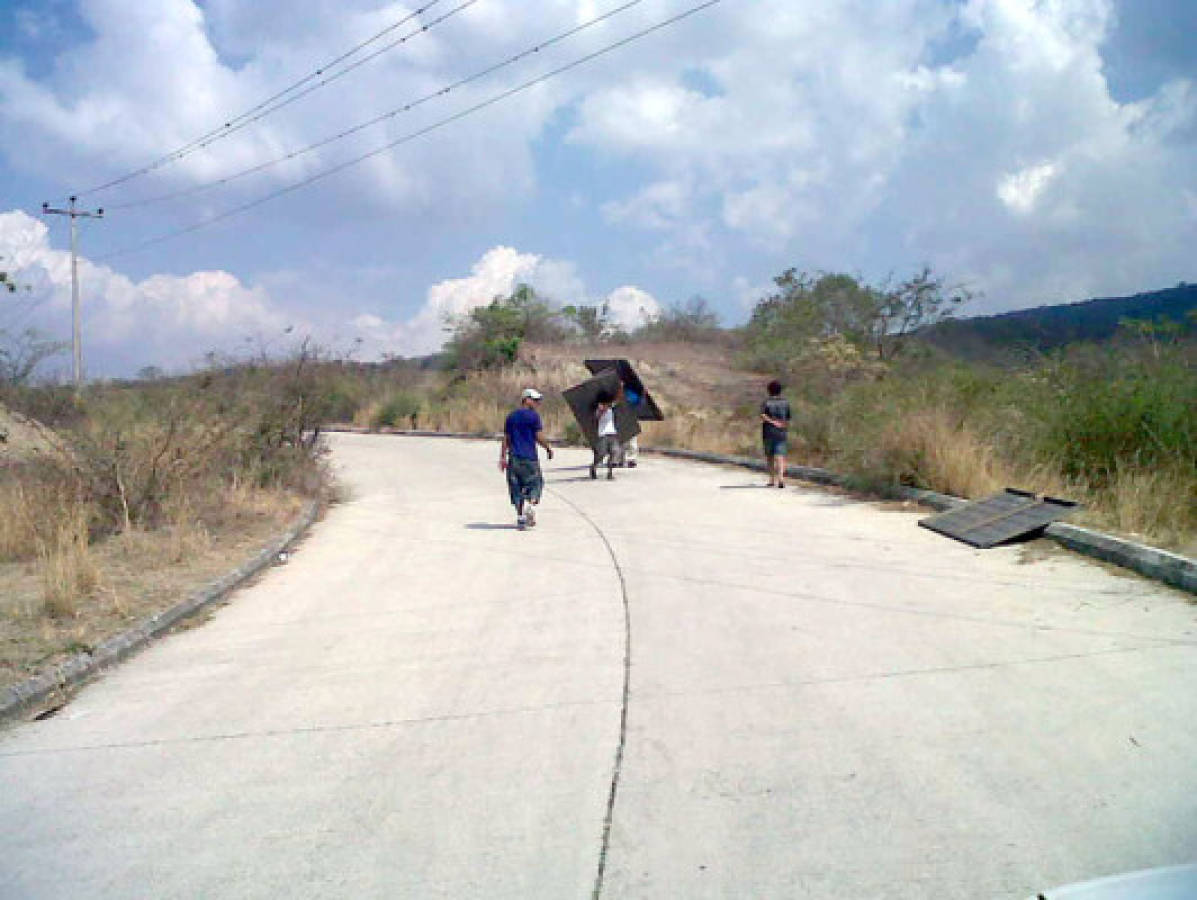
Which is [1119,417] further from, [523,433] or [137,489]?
[137,489]

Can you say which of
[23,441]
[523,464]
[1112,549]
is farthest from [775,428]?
[23,441]

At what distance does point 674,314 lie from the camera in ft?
216

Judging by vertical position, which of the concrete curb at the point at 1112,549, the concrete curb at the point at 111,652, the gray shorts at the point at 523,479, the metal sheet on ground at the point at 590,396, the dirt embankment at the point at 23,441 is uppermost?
the metal sheet on ground at the point at 590,396

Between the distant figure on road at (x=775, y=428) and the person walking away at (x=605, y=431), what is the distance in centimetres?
376

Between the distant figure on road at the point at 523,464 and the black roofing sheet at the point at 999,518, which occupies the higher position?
the distant figure on road at the point at 523,464

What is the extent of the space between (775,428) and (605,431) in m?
4.21

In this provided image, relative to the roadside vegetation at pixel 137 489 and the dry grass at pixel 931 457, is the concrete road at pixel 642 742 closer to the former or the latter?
the roadside vegetation at pixel 137 489

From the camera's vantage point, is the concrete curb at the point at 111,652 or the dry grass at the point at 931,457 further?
the dry grass at the point at 931,457

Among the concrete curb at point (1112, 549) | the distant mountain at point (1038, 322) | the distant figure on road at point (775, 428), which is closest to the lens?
the concrete curb at point (1112, 549)

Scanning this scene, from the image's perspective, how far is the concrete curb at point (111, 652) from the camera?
22.9 feet

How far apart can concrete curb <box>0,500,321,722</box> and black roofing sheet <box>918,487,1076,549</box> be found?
7.76 meters

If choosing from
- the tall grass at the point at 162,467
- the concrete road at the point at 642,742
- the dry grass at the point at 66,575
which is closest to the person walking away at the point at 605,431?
the tall grass at the point at 162,467

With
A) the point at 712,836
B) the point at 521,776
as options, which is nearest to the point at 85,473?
the point at 521,776

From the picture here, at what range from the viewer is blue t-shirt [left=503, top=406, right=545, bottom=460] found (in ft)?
46.3
